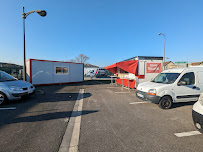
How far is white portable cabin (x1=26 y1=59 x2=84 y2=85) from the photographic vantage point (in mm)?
11039

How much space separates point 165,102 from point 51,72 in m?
11.7

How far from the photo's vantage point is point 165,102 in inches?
175

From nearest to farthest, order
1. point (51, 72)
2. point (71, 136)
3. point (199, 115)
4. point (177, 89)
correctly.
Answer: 1. point (199, 115)
2. point (71, 136)
3. point (177, 89)
4. point (51, 72)

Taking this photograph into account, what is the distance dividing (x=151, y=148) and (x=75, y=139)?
5.55ft

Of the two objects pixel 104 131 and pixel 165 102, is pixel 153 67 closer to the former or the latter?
pixel 165 102

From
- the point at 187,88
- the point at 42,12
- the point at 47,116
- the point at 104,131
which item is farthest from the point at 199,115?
the point at 42,12

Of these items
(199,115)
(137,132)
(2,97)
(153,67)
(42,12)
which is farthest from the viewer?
(153,67)

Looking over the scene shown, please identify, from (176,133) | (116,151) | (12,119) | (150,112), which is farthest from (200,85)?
(12,119)

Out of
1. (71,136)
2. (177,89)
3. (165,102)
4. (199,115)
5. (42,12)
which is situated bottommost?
(71,136)

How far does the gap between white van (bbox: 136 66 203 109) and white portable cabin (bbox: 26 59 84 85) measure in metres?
10.8

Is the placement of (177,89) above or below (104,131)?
above

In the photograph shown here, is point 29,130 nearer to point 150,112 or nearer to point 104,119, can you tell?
point 104,119

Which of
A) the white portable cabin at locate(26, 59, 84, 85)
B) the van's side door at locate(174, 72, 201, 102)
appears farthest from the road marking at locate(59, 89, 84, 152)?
the white portable cabin at locate(26, 59, 84, 85)

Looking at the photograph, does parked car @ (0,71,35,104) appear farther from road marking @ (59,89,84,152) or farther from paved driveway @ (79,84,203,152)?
paved driveway @ (79,84,203,152)
